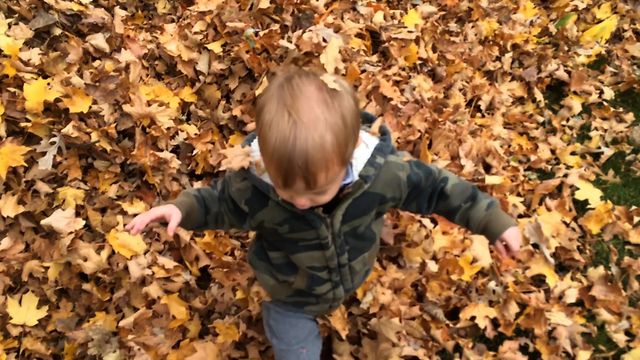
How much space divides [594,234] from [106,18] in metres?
2.90

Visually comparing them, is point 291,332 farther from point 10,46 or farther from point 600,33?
point 600,33

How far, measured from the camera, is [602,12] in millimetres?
4207

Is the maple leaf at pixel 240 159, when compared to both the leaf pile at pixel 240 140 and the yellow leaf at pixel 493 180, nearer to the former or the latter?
the leaf pile at pixel 240 140

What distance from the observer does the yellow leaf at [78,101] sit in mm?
3148

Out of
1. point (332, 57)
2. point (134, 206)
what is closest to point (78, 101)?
point (134, 206)

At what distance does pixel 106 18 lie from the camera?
11.6ft

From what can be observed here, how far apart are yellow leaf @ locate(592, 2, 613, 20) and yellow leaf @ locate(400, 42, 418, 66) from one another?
Answer: 143 cm

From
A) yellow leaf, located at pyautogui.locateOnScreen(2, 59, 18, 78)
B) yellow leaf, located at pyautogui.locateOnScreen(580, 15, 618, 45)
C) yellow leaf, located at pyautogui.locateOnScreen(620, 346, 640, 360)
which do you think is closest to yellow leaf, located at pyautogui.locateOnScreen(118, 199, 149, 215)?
yellow leaf, located at pyautogui.locateOnScreen(2, 59, 18, 78)

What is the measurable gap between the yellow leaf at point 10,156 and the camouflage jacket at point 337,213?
1250 mm

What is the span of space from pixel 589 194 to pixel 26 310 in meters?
2.86

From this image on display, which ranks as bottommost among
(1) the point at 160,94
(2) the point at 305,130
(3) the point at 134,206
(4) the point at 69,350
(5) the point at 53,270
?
(4) the point at 69,350

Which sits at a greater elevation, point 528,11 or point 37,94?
point 528,11

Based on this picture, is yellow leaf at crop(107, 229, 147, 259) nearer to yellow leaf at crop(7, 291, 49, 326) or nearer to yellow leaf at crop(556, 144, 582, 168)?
yellow leaf at crop(7, 291, 49, 326)

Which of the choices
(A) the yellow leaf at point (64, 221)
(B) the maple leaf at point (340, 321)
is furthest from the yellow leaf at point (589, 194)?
(A) the yellow leaf at point (64, 221)
